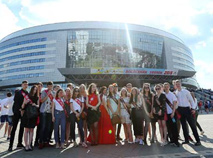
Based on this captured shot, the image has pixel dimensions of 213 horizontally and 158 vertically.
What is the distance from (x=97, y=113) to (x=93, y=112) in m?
0.15

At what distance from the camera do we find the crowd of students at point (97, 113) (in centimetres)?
537

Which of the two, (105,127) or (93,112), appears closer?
(93,112)

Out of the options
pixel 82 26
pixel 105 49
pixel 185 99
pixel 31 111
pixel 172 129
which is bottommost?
pixel 172 129

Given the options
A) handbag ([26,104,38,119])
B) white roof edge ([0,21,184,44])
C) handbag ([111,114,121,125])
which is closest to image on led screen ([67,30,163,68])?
white roof edge ([0,21,184,44])

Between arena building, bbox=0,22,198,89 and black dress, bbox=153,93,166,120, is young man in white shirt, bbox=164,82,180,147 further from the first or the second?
arena building, bbox=0,22,198,89

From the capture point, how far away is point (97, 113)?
18.7ft

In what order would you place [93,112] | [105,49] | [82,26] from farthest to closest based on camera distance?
[82,26] → [105,49] → [93,112]

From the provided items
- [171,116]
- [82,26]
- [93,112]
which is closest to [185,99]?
[171,116]

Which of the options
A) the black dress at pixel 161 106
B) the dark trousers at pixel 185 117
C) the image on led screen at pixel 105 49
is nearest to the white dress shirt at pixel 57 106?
the black dress at pixel 161 106

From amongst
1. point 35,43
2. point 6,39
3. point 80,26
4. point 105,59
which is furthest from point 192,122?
point 6,39

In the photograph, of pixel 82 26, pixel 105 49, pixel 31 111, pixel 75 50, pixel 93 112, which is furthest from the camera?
pixel 82 26

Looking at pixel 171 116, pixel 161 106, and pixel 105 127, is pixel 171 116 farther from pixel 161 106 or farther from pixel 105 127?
pixel 105 127

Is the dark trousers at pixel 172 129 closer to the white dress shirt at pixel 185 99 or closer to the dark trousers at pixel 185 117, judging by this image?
the dark trousers at pixel 185 117

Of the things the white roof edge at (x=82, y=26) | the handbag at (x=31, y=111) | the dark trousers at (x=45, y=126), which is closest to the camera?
the handbag at (x=31, y=111)
